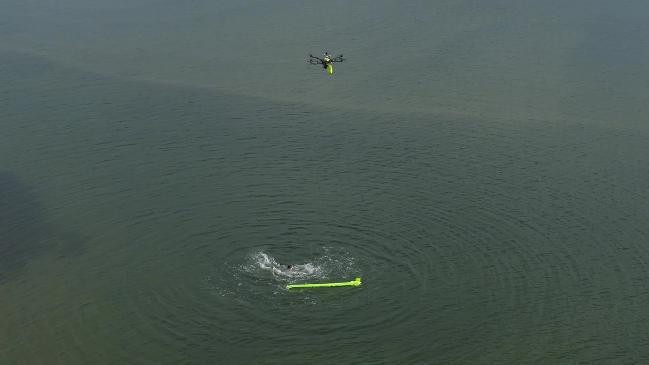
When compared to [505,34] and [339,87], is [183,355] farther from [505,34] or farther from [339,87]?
[505,34]

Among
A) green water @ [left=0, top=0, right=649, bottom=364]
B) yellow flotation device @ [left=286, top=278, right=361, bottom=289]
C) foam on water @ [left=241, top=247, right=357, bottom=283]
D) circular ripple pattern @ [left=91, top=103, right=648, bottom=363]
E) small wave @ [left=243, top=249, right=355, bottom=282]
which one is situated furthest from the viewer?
small wave @ [left=243, top=249, right=355, bottom=282]

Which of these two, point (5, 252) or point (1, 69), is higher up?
point (1, 69)

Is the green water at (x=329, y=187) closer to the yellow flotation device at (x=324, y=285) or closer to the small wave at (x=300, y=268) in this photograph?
the small wave at (x=300, y=268)

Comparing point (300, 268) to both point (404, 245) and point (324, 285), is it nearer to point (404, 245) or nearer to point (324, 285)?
point (324, 285)

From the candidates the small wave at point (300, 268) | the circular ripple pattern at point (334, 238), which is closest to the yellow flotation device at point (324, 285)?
the circular ripple pattern at point (334, 238)

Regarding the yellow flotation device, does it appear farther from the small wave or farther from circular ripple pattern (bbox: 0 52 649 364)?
the small wave

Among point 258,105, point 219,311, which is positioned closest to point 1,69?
point 258,105

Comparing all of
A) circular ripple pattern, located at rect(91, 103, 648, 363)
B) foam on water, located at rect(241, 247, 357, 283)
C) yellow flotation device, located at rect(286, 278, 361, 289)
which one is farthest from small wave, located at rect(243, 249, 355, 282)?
yellow flotation device, located at rect(286, 278, 361, 289)

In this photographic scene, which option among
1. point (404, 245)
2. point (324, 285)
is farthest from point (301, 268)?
point (404, 245)

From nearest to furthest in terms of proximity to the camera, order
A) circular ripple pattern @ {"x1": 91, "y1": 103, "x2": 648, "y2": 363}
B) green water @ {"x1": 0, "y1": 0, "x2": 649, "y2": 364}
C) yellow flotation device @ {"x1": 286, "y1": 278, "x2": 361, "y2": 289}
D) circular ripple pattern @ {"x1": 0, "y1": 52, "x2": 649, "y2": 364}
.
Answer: circular ripple pattern @ {"x1": 0, "y1": 52, "x2": 649, "y2": 364} → circular ripple pattern @ {"x1": 91, "y1": 103, "x2": 648, "y2": 363} → green water @ {"x1": 0, "y1": 0, "x2": 649, "y2": 364} → yellow flotation device @ {"x1": 286, "y1": 278, "x2": 361, "y2": 289}
